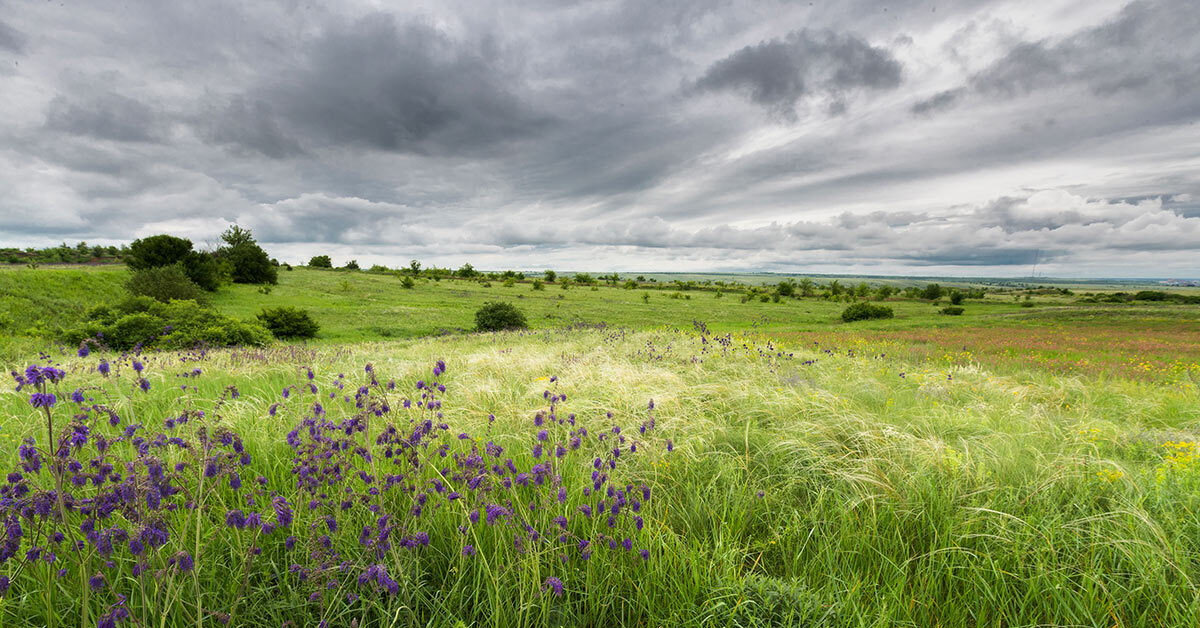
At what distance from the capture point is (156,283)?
115 ft

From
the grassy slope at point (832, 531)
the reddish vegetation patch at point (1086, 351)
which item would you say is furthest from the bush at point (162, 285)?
the reddish vegetation patch at point (1086, 351)

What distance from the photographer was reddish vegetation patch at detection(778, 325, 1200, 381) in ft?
43.4

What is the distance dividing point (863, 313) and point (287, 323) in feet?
157

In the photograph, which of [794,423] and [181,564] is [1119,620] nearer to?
[794,423]

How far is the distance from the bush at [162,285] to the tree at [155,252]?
10649 mm

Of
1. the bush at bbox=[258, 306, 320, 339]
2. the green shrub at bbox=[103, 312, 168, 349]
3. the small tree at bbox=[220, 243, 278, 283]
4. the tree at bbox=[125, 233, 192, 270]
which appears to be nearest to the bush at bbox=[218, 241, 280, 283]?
the small tree at bbox=[220, 243, 278, 283]

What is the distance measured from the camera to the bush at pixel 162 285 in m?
34.2

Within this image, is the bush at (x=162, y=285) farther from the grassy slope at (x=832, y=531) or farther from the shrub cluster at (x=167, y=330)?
the grassy slope at (x=832, y=531)

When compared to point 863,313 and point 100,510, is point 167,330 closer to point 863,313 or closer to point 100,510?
point 100,510

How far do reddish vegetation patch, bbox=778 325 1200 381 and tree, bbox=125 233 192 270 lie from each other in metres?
60.2

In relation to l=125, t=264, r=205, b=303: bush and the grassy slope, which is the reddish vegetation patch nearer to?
the grassy slope

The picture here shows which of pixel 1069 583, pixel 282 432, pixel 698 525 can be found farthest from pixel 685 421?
pixel 282 432

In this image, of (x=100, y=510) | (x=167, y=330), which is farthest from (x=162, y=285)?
(x=100, y=510)

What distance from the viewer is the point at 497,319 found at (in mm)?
31547
